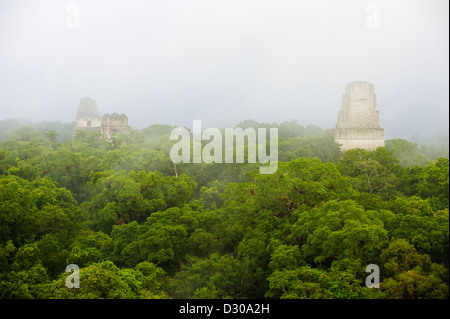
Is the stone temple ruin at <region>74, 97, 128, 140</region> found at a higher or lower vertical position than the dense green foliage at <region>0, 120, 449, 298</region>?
higher

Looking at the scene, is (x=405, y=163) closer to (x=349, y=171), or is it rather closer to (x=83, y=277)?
(x=349, y=171)

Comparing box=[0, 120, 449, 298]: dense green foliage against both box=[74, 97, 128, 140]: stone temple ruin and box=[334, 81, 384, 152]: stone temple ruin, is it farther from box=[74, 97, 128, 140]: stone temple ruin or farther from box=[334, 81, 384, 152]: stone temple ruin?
box=[74, 97, 128, 140]: stone temple ruin

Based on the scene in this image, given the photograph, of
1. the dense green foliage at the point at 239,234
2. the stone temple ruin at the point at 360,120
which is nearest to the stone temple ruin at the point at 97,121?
the dense green foliage at the point at 239,234

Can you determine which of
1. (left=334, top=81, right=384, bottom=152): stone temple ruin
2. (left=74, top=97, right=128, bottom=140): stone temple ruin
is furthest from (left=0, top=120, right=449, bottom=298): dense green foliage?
Answer: (left=74, top=97, right=128, bottom=140): stone temple ruin

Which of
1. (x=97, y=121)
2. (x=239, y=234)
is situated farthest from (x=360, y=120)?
(x=97, y=121)

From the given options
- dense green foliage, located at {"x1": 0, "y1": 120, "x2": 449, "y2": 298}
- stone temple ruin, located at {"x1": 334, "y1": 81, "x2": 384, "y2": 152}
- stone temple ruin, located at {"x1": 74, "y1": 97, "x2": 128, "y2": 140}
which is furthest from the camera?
stone temple ruin, located at {"x1": 74, "y1": 97, "x2": 128, "y2": 140}

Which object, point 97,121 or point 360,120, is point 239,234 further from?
point 97,121

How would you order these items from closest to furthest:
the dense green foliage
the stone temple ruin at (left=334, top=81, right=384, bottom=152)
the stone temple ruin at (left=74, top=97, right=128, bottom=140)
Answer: the dense green foliage
the stone temple ruin at (left=334, top=81, right=384, bottom=152)
the stone temple ruin at (left=74, top=97, right=128, bottom=140)
